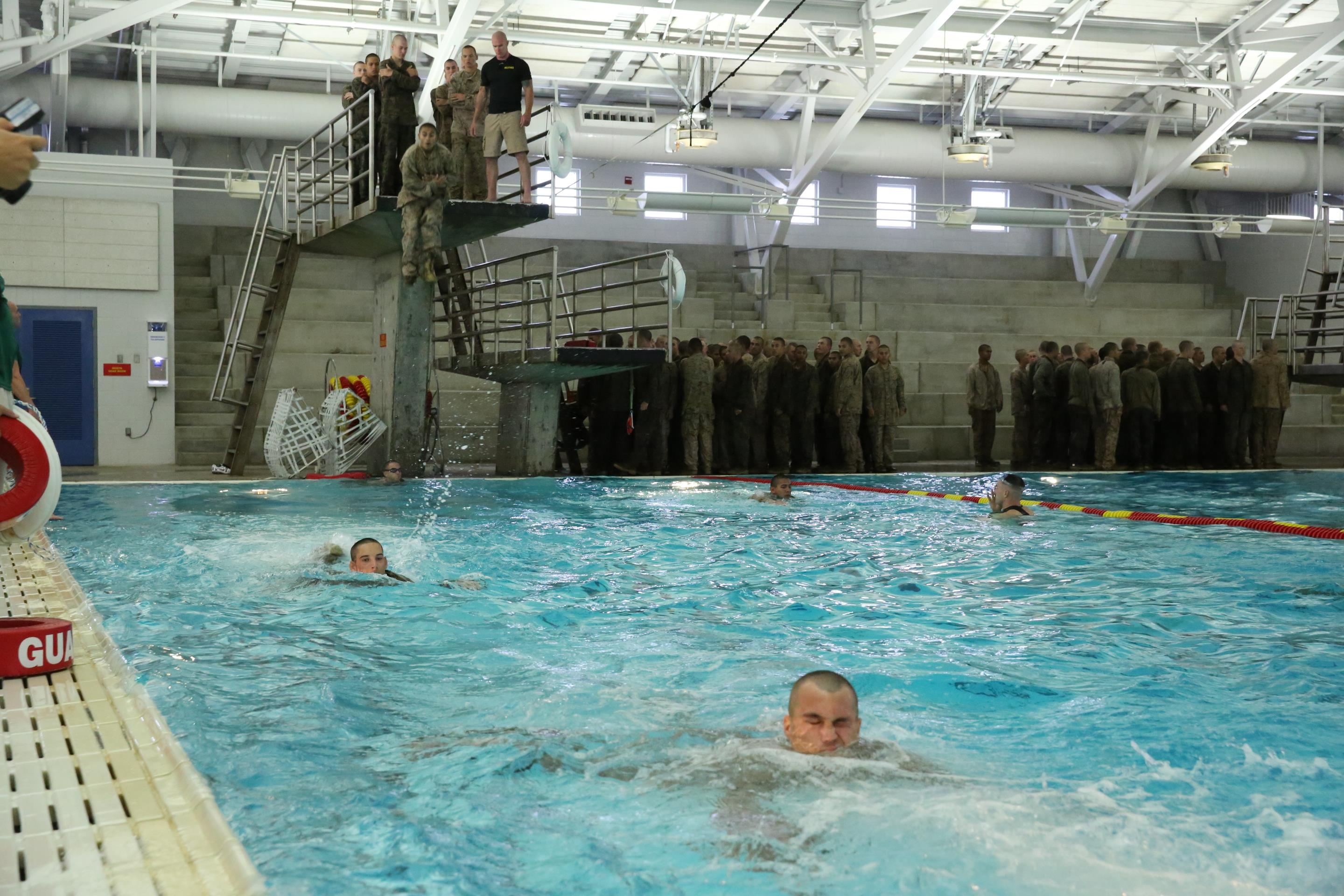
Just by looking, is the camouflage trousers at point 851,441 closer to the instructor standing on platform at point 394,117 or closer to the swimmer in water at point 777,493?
the swimmer in water at point 777,493

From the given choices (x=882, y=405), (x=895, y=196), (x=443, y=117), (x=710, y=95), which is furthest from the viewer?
(x=895, y=196)

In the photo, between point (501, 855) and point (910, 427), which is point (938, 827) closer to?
point (501, 855)

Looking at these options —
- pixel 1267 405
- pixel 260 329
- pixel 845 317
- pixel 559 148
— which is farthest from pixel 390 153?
pixel 1267 405

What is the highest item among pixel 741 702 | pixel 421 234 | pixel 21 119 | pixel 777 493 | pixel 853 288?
pixel 853 288

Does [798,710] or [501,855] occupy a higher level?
[798,710]

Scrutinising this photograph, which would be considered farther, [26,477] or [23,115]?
[26,477]

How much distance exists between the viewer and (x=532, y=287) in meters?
20.9

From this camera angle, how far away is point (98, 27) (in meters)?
15.0

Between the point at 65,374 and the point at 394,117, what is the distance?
788cm

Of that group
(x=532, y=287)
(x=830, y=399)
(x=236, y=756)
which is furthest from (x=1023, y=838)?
(x=532, y=287)

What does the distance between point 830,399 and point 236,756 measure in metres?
13.3

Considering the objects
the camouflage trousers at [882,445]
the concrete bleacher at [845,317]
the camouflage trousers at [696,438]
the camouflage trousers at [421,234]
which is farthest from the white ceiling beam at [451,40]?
the camouflage trousers at [882,445]

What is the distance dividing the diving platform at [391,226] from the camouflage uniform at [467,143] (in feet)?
1.22

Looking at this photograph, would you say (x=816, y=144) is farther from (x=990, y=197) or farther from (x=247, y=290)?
(x=247, y=290)
